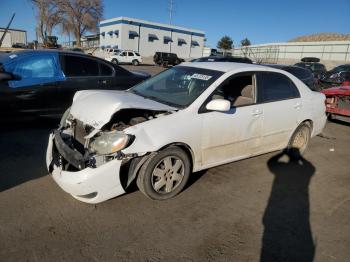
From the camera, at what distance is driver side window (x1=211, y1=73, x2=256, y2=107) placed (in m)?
4.41

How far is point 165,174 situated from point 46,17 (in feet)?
201

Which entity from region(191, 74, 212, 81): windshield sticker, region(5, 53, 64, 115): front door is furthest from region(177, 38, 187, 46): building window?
region(191, 74, 212, 81): windshield sticker

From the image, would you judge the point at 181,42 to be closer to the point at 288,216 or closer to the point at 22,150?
the point at 22,150

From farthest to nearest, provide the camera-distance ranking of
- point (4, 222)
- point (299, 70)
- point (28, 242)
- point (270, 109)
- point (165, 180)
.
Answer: point (299, 70), point (270, 109), point (165, 180), point (4, 222), point (28, 242)

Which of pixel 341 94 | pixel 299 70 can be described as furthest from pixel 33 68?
pixel 299 70

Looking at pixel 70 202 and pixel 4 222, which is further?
pixel 70 202

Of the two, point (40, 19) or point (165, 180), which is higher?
point (40, 19)

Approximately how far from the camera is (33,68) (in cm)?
585

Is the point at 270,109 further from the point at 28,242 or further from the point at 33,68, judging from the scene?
the point at 33,68

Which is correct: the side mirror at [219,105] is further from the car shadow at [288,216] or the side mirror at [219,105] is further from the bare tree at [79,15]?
the bare tree at [79,15]

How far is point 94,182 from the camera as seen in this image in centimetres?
320

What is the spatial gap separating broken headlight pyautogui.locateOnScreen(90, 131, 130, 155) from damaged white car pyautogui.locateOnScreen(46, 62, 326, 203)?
0.01 meters

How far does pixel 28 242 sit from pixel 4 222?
46 centimetres

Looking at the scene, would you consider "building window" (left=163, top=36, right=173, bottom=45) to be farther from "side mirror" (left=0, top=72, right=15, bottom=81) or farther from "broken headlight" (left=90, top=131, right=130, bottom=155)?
"broken headlight" (left=90, top=131, right=130, bottom=155)
